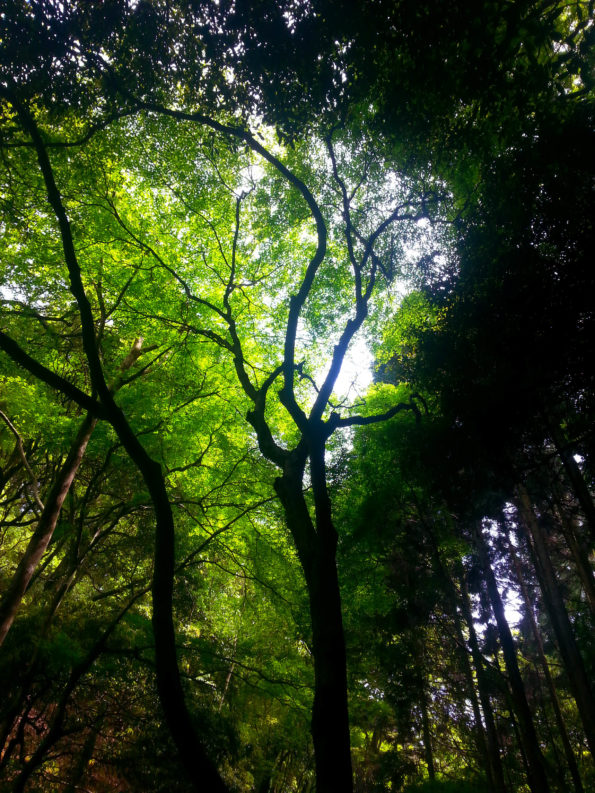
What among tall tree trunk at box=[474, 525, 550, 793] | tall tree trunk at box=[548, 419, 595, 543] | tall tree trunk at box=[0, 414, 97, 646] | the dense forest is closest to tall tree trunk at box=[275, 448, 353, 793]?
the dense forest

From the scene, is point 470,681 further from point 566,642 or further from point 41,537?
point 41,537

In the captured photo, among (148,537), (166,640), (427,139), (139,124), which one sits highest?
(139,124)

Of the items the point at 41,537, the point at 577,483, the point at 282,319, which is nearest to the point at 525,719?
the point at 577,483

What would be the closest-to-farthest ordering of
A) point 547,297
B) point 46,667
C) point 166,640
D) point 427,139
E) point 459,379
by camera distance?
point 166,640 < point 427,139 < point 547,297 < point 46,667 < point 459,379

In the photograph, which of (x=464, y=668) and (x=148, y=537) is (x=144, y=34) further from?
(x=464, y=668)

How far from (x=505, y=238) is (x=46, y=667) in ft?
Result: 33.8

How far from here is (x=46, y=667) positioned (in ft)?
21.3

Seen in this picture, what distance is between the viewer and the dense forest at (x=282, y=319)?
388 centimetres

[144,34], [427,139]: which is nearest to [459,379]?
[427,139]

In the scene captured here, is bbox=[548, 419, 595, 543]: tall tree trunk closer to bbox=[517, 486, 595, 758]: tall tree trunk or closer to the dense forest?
the dense forest

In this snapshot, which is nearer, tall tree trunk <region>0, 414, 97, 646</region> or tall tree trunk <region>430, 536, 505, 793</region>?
tall tree trunk <region>0, 414, 97, 646</region>

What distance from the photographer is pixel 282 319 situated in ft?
27.2

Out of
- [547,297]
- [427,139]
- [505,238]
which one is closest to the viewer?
[427,139]

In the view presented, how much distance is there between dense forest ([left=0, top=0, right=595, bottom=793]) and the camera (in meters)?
3.88
